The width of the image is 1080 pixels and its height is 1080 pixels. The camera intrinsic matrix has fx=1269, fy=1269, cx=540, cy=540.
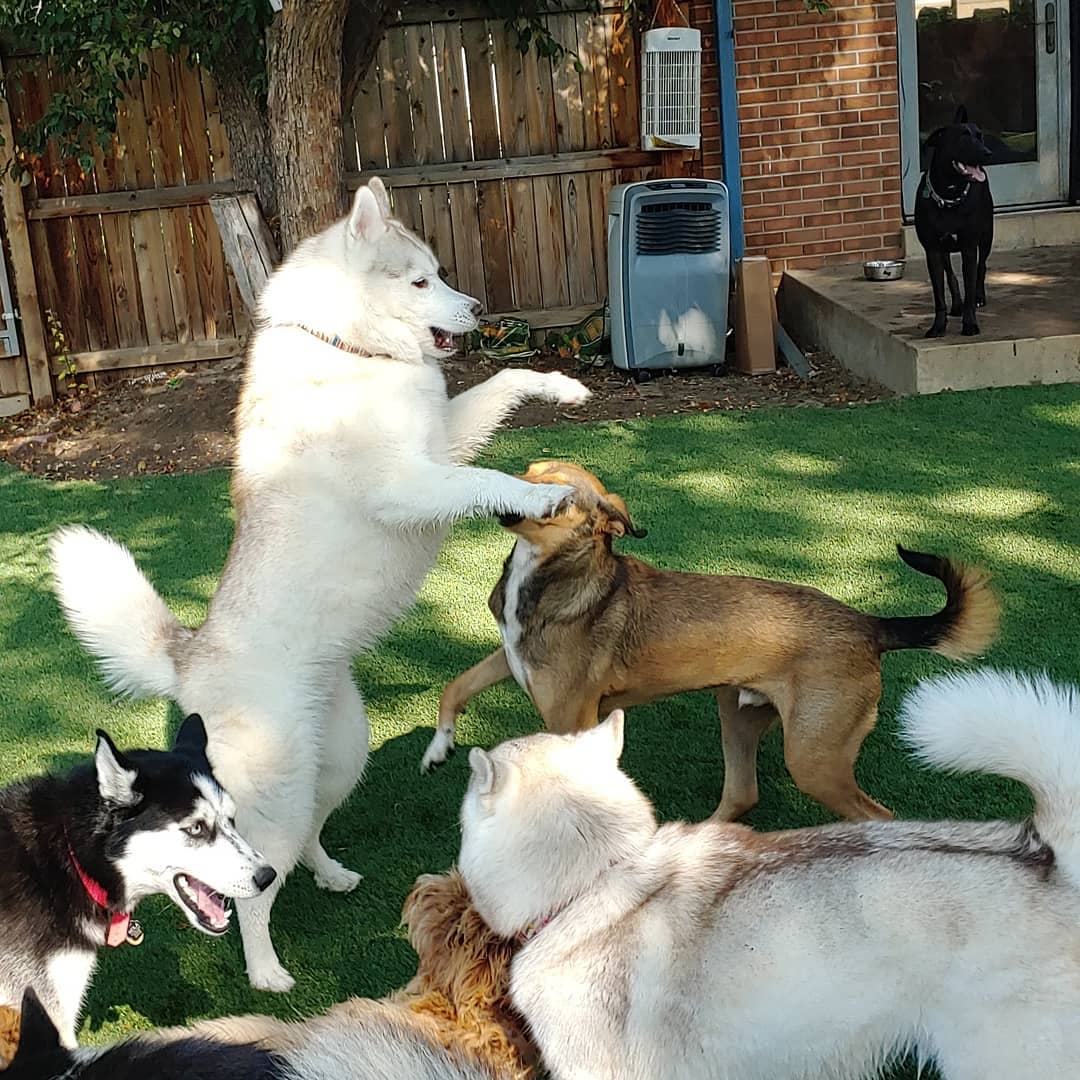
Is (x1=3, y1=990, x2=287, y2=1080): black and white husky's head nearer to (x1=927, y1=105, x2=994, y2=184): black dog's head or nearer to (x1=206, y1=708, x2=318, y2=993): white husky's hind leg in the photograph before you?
(x1=206, y1=708, x2=318, y2=993): white husky's hind leg

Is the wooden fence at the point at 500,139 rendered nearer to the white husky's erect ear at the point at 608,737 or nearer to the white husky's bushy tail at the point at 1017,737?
the white husky's erect ear at the point at 608,737

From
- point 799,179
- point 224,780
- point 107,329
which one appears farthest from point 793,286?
point 224,780

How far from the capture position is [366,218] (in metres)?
3.89

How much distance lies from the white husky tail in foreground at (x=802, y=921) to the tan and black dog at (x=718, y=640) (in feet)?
3.11

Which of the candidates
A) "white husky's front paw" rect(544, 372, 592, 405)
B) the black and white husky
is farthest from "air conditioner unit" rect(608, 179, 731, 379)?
the black and white husky

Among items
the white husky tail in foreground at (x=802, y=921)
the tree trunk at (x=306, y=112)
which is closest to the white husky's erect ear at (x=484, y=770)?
the white husky tail in foreground at (x=802, y=921)

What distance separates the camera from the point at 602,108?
1018cm

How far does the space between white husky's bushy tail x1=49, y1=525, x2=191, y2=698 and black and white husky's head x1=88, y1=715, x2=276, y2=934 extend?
514 millimetres

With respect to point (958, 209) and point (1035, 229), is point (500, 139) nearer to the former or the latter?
point (958, 209)

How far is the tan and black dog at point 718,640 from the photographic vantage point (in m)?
3.54

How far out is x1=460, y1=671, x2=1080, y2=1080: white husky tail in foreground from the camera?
2184 mm

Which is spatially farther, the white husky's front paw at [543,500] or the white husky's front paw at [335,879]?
the white husky's front paw at [335,879]

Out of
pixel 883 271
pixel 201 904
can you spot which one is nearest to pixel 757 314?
pixel 883 271

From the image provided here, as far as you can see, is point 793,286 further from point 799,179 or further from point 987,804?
point 987,804
